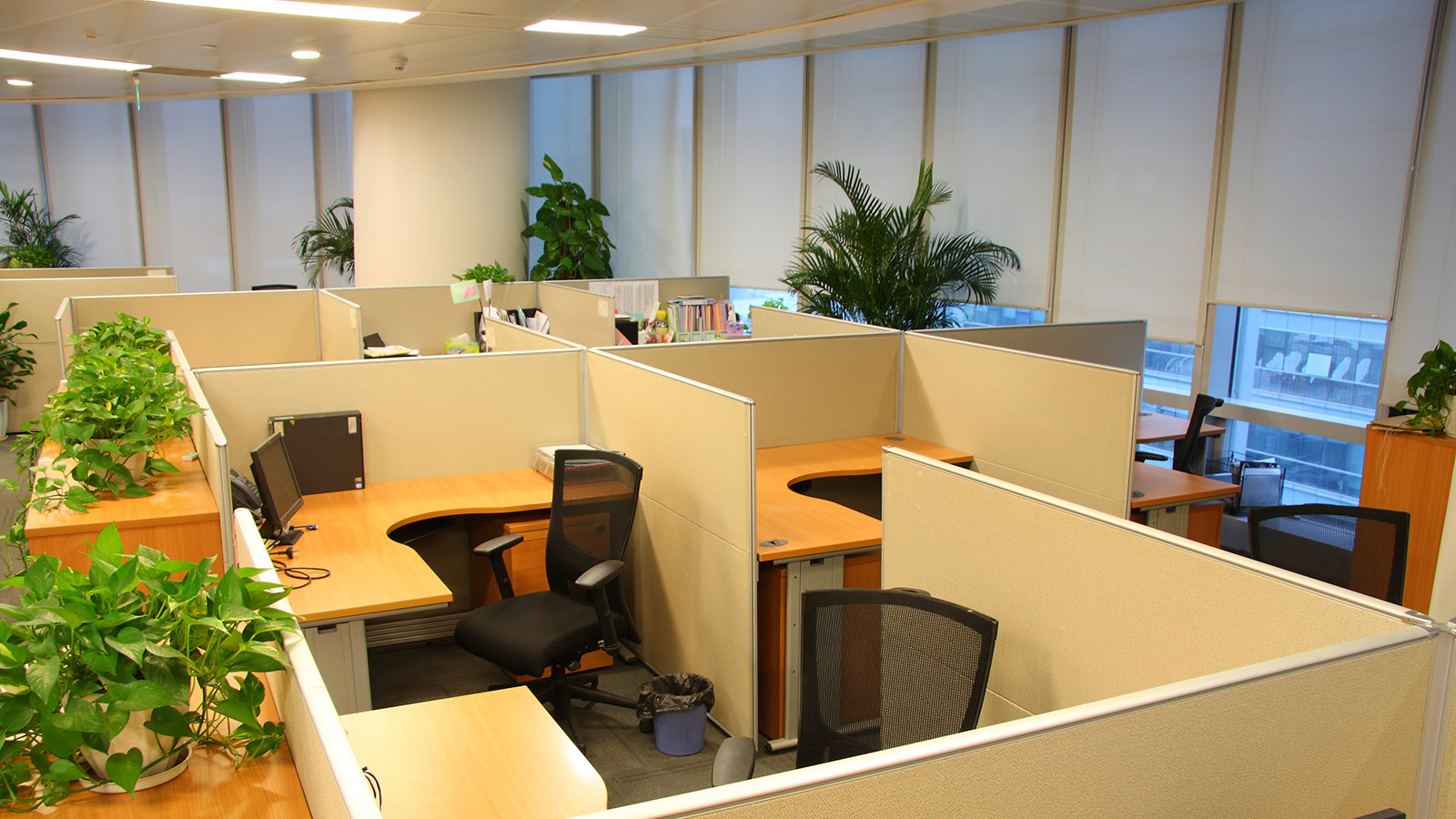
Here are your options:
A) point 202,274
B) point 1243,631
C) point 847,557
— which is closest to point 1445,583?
point 1243,631

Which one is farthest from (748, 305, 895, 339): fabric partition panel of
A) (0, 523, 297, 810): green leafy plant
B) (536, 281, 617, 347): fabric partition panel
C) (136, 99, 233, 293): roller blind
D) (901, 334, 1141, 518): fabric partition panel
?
(136, 99, 233, 293): roller blind

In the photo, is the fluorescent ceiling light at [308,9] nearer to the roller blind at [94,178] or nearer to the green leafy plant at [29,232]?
the green leafy plant at [29,232]

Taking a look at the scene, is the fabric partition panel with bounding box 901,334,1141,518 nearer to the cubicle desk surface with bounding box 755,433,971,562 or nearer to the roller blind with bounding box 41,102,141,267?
the cubicle desk surface with bounding box 755,433,971,562

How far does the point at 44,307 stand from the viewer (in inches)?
277

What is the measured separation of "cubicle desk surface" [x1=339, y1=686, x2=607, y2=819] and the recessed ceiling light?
3.73 metres

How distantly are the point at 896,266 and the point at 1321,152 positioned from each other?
7.75 ft

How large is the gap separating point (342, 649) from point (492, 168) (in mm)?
6538

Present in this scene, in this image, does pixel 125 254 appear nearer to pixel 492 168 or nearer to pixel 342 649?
pixel 492 168

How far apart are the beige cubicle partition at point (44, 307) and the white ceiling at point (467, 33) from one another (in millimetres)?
1435

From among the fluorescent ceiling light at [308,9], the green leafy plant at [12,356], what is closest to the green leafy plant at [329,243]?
the green leafy plant at [12,356]

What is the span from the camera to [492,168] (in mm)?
8578

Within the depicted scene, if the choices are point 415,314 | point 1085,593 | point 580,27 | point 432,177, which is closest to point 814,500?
point 1085,593

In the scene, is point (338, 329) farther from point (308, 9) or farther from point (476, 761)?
point (476, 761)

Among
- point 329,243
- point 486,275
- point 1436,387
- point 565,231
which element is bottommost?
point 1436,387
